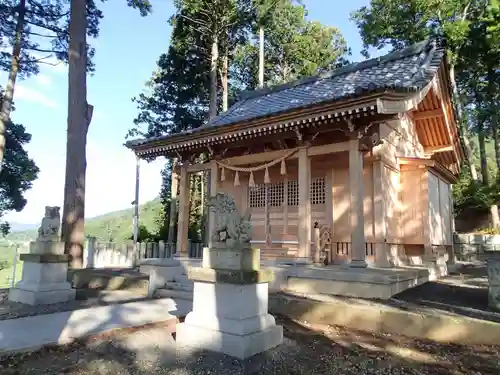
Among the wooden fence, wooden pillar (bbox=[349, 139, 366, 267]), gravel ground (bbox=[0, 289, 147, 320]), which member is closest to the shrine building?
wooden pillar (bbox=[349, 139, 366, 267])

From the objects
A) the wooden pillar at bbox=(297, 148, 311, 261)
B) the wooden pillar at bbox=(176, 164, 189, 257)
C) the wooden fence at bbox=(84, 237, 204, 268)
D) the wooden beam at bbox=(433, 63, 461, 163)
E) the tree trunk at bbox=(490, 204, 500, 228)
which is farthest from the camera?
the tree trunk at bbox=(490, 204, 500, 228)

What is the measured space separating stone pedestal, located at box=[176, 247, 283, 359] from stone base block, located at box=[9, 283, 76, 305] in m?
4.47

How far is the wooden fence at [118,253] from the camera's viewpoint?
1457cm

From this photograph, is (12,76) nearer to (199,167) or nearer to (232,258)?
(199,167)

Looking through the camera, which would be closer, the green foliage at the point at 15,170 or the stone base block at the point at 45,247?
the stone base block at the point at 45,247

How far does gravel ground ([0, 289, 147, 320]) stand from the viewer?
6758 mm

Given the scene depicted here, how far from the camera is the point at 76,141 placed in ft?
40.8

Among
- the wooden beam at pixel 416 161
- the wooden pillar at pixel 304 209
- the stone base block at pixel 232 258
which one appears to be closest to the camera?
the stone base block at pixel 232 258

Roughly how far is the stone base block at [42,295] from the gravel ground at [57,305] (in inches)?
5.3

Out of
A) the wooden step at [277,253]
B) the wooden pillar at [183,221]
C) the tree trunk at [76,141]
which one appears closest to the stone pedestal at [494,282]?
the wooden step at [277,253]

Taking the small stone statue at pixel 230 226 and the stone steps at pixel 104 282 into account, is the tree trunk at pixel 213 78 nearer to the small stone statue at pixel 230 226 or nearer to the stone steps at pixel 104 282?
the stone steps at pixel 104 282

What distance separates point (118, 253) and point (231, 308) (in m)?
12.2

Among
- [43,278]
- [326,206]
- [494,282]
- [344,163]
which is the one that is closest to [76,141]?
[43,278]

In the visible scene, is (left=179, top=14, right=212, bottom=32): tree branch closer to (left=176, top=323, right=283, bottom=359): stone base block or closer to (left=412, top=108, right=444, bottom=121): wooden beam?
(left=412, top=108, right=444, bottom=121): wooden beam
